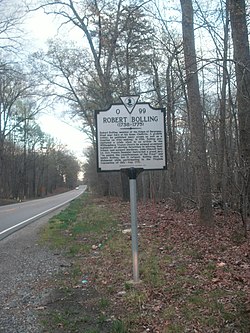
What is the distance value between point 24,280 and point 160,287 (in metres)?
2.69

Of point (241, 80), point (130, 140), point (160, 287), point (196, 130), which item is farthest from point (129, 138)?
point (196, 130)

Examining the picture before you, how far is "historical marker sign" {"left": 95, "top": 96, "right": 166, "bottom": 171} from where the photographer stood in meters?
A: 6.29

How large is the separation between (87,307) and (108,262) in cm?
258

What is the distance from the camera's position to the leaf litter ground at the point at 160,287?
4.62 metres

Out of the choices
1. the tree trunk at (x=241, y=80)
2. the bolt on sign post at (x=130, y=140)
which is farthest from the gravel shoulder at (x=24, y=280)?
the tree trunk at (x=241, y=80)

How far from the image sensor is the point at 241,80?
28.8ft

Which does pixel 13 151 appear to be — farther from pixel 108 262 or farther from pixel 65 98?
pixel 108 262

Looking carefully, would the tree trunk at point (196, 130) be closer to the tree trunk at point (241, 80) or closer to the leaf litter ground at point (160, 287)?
the leaf litter ground at point (160, 287)

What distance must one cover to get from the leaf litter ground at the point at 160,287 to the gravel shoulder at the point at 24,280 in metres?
0.23

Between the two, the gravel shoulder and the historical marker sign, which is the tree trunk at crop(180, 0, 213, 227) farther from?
the historical marker sign

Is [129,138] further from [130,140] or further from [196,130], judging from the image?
[196,130]

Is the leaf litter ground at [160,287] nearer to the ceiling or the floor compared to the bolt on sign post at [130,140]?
nearer to the floor

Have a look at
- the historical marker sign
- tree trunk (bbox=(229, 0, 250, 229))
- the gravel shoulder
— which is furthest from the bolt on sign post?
tree trunk (bbox=(229, 0, 250, 229))

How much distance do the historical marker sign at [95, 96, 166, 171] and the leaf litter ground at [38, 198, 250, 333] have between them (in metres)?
1.86
